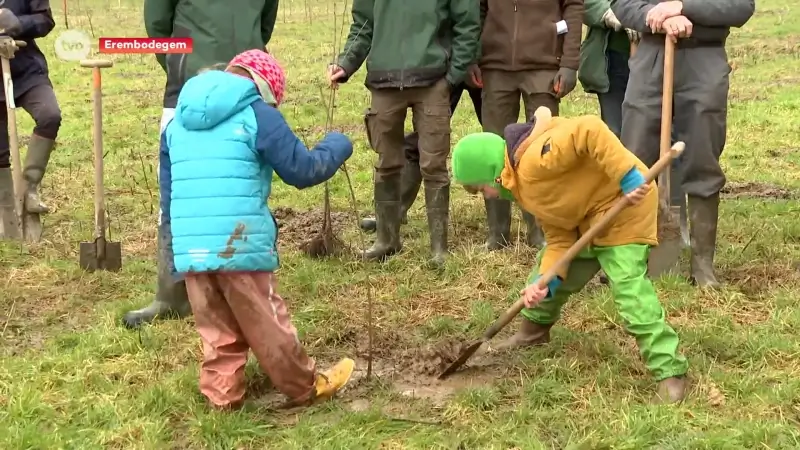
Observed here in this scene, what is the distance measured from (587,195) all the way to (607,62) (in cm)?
257

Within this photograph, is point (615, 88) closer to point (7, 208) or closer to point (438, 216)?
point (438, 216)

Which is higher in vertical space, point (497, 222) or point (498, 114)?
point (498, 114)

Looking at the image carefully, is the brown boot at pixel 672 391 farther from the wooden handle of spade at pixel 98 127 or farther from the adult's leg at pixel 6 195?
the adult's leg at pixel 6 195

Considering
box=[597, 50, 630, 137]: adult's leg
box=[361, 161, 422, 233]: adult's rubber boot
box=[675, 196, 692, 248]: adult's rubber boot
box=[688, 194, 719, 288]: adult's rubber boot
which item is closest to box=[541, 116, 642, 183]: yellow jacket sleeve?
box=[688, 194, 719, 288]: adult's rubber boot

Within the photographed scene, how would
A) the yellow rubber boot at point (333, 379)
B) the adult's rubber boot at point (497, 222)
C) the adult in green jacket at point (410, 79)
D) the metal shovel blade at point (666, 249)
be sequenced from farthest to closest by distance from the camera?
1. the adult's rubber boot at point (497, 222)
2. the adult in green jacket at point (410, 79)
3. the metal shovel blade at point (666, 249)
4. the yellow rubber boot at point (333, 379)

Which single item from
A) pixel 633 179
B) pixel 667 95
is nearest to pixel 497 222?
pixel 667 95

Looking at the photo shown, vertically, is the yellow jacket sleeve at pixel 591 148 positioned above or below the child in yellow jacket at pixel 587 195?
above

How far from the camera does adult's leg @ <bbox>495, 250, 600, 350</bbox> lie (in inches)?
155

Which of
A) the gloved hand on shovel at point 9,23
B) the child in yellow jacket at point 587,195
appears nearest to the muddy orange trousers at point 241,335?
the child in yellow jacket at point 587,195

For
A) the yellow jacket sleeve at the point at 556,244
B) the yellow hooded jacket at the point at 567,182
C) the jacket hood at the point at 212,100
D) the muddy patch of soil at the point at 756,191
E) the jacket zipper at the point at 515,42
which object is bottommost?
the muddy patch of soil at the point at 756,191

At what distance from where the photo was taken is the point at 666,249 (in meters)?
5.05

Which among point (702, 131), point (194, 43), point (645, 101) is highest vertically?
point (194, 43)

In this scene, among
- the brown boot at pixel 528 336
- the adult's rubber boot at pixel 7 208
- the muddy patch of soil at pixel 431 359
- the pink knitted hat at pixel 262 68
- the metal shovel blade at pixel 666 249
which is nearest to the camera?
the pink knitted hat at pixel 262 68

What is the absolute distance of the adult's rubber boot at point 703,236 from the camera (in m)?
4.88
